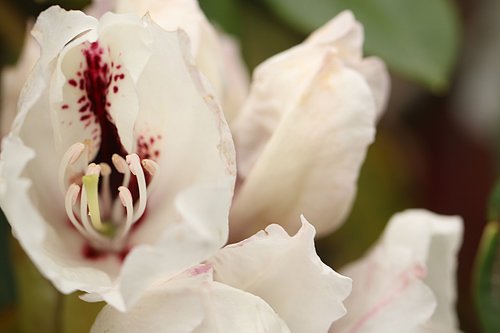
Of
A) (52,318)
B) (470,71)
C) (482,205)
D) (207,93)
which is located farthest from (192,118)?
(470,71)

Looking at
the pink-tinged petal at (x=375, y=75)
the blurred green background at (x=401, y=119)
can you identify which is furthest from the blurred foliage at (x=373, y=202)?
the pink-tinged petal at (x=375, y=75)

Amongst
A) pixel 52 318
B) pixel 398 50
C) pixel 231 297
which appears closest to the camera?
pixel 231 297

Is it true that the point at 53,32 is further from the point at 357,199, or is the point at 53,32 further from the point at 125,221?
the point at 357,199

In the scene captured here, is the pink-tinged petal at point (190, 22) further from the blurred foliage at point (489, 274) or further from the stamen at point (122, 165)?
the blurred foliage at point (489, 274)

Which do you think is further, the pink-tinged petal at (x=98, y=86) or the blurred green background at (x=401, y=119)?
the blurred green background at (x=401, y=119)

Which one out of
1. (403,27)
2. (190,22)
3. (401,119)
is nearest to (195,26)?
(190,22)

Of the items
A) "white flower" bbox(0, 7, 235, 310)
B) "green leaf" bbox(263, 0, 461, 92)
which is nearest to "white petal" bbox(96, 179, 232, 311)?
"white flower" bbox(0, 7, 235, 310)
